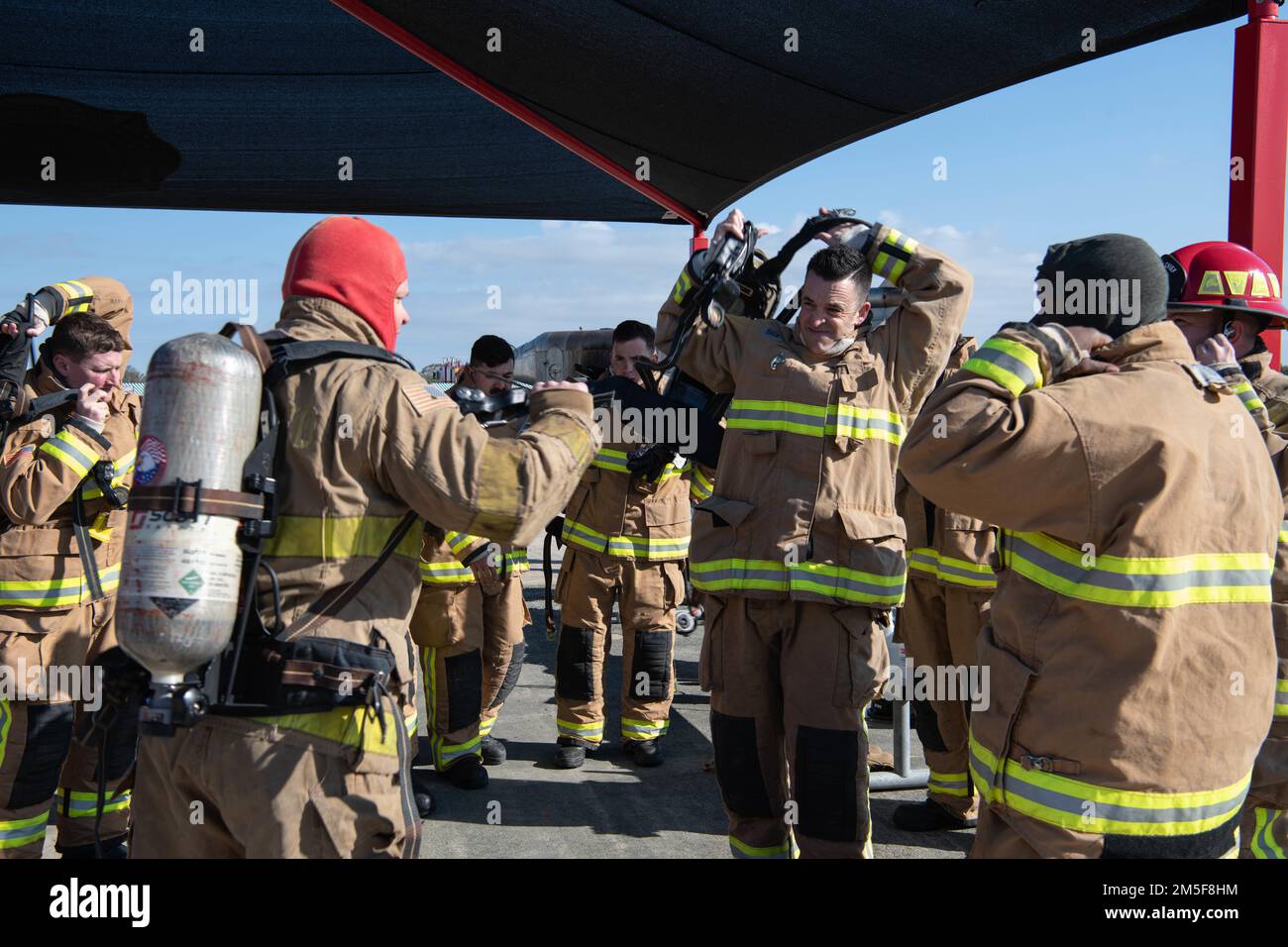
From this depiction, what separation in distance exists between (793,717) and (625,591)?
2251mm

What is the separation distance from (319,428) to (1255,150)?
12.5 ft

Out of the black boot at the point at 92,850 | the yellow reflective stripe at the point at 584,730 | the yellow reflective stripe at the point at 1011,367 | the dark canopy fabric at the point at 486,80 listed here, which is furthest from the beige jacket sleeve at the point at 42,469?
the dark canopy fabric at the point at 486,80

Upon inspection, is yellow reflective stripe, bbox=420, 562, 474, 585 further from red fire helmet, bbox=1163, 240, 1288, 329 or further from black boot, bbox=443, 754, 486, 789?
red fire helmet, bbox=1163, 240, 1288, 329

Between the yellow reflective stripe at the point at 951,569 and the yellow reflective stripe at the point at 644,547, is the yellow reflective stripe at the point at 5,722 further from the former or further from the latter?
the yellow reflective stripe at the point at 951,569

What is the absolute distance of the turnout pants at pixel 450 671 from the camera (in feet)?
16.4

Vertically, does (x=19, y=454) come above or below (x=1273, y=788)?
above

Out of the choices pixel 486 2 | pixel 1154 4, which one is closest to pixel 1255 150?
pixel 1154 4

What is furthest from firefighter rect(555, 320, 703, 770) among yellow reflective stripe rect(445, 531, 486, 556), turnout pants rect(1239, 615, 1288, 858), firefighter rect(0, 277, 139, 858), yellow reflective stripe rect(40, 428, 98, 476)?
turnout pants rect(1239, 615, 1288, 858)

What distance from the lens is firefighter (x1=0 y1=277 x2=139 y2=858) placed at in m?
3.71

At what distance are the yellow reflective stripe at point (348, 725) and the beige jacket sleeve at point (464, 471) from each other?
44 cm

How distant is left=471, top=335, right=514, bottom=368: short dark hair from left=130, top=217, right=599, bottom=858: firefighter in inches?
129

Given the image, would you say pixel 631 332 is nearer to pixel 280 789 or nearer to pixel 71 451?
pixel 71 451

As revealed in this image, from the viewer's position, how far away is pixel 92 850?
13.7ft

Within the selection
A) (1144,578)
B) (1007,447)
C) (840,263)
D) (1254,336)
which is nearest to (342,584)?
(1007,447)
